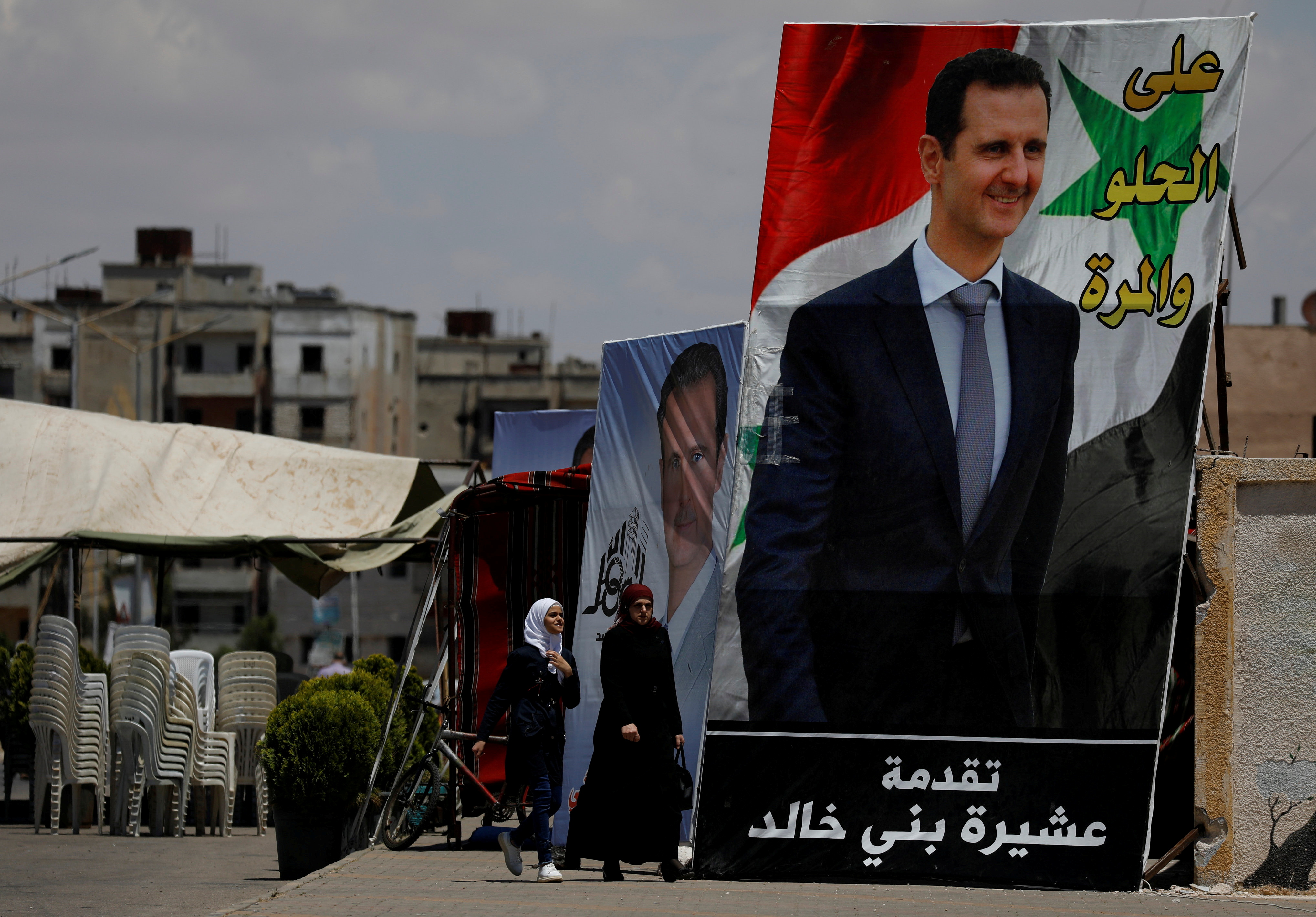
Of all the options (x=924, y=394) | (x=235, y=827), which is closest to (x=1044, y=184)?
(x=924, y=394)

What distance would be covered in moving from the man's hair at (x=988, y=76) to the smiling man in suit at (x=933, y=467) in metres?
0.01

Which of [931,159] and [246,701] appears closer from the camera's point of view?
[931,159]

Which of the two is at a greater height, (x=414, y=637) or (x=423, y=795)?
(x=414, y=637)

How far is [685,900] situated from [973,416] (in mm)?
3405

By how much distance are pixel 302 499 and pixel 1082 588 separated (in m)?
10.5

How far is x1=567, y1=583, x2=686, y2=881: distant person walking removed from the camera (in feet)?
32.9

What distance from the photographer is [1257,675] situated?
31.9 feet

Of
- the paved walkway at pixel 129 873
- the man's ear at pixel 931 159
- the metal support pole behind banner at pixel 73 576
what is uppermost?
the man's ear at pixel 931 159

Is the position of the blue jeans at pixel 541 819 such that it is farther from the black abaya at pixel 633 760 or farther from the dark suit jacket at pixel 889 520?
the dark suit jacket at pixel 889 520

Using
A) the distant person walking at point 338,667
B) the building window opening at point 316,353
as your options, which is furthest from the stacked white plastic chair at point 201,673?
the building window opening at point 316,353

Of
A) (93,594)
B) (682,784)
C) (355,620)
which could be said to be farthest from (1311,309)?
(93,594)

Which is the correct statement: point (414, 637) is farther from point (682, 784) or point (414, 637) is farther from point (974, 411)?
point (974, 411)

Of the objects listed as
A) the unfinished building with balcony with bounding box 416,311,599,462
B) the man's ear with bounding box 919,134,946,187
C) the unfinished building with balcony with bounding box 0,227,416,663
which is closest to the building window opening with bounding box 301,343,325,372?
the unfinished building with balcony with bounding box 0,227,416,663

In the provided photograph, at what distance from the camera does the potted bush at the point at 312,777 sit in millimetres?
11336
